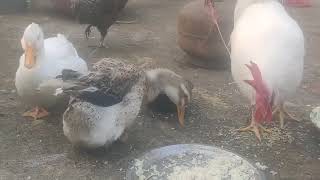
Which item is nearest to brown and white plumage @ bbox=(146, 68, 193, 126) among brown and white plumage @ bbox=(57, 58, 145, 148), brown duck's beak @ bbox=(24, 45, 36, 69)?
brown and white plumage @ bbox=(57, 58, 145, 148)

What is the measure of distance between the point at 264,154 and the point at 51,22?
3.72 metres

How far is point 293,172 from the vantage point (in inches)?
135

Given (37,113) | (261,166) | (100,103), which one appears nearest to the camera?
(100,103)

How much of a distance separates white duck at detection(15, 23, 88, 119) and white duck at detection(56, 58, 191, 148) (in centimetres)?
47

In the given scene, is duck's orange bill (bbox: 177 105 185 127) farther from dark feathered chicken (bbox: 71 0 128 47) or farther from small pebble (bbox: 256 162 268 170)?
dark feathered chicken (bbox: 71 0 128 47)

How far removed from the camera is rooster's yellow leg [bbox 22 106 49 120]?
4035 mm

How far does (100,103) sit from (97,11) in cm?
230

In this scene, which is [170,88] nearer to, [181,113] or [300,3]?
[181,113]

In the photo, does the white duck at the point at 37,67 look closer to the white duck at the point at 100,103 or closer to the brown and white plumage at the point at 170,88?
the white duck at the point at 100,103

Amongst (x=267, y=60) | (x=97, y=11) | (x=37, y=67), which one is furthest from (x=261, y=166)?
(x=97, y=11)

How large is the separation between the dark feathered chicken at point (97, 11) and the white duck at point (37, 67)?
4.72ft

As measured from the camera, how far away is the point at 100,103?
337 centimetres

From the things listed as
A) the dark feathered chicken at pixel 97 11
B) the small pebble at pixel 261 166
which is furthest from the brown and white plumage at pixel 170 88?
the dark feathered chicken at pixel 97 11

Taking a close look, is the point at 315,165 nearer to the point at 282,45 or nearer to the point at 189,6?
the point at 282,45
